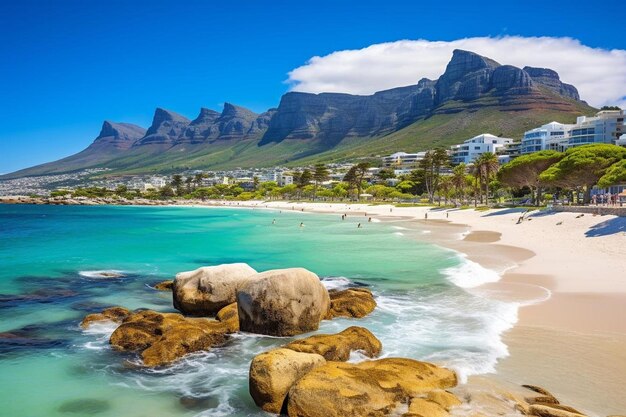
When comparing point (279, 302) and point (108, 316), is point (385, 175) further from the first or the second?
point (279, 302)

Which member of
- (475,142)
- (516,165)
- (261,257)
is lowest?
(261,257)

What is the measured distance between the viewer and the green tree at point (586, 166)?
170ft

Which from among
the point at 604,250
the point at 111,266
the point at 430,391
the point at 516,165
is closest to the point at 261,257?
the point at 111,266

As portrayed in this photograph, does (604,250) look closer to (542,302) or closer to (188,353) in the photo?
(542,302)

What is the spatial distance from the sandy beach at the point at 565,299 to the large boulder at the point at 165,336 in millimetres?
7585

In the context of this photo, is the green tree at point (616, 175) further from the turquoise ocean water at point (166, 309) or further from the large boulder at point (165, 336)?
the large boulder at point (165, 336)

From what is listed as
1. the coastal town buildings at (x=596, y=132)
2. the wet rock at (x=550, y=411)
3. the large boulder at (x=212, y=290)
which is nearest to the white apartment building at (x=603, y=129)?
the coastal town buildings at (x=596, y=132)

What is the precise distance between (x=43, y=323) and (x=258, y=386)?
434 inches

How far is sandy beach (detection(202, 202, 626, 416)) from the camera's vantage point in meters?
10.7

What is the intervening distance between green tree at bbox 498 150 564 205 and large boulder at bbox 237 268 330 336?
5885 centimetres

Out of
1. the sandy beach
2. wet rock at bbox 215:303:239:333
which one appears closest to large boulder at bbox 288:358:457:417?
the sandy beach

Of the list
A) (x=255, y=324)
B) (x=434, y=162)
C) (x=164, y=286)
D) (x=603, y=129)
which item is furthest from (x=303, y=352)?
(x=603, y=129)

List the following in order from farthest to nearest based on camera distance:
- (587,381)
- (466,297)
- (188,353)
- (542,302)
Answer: (466,297) < (542,302) < (188,353) < (587,381)

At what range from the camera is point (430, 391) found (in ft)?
31.3
